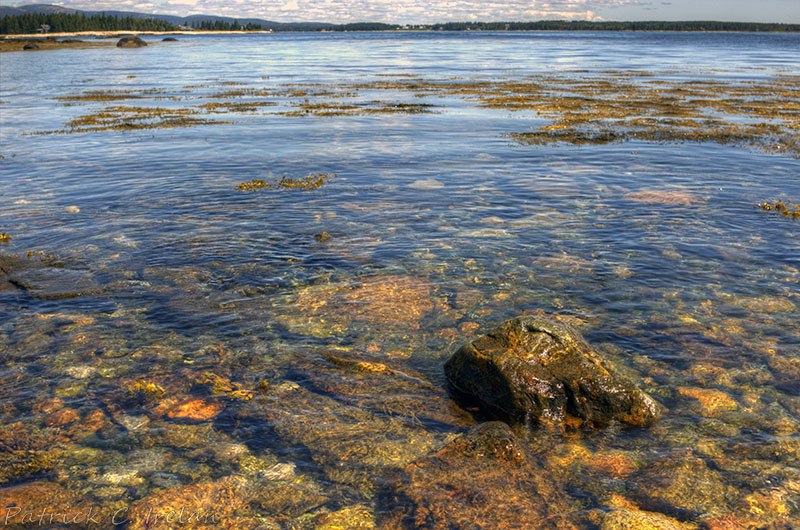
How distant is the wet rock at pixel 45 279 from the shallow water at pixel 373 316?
1.03ft

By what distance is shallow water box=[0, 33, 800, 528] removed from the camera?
7203 mm

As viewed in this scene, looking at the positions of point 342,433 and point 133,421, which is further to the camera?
point 133,421

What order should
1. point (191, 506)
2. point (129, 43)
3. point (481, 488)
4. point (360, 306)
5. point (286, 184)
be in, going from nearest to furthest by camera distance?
point (191, 506), point (481, 488), point (360, 306), point (286, 184), point (129, 43)

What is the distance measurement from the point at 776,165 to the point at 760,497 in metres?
21.9

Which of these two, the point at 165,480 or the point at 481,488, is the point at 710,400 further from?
the point at 165,480

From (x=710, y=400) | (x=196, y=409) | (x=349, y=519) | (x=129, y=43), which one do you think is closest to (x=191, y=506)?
(x=349, y=519)

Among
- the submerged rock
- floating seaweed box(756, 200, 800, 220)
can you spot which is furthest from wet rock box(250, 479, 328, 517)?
floating seaweed box(756, 200, 800, 220)

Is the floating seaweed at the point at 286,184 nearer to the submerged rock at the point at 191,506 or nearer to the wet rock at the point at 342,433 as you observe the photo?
the wet rock at the point at 342,433

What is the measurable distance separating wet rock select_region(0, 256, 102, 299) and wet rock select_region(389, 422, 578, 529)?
881 cm

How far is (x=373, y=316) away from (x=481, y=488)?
5.15m

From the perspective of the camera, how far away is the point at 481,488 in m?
6.72

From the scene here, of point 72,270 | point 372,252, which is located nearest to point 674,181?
point 372,252

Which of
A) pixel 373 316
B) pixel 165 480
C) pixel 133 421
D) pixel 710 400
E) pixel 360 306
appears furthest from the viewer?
pixel 360 306

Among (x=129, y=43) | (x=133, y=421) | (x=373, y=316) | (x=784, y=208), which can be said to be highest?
(x=129, y=43)
